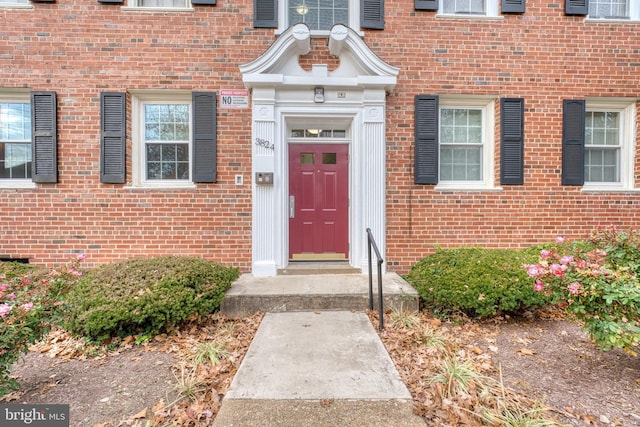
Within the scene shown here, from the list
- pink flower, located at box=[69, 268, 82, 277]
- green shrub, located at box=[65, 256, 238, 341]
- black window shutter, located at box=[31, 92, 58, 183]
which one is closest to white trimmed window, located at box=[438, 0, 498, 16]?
green shrub, located at box=[65, 256, 238, 341]

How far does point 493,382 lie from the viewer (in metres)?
2.45

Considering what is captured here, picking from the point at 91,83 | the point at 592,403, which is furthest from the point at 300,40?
the point at 592,403

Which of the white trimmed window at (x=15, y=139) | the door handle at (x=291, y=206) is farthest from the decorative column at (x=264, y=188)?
the white trimmed window at (x=15, y=139)

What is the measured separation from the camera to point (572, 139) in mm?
5098

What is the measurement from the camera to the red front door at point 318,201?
5.28 meters

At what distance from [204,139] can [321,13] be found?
278 centimetres

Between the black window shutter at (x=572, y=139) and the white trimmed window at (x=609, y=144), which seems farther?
the white trimmed window at (x=609, y=144)

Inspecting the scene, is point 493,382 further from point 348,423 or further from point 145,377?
point 145,377

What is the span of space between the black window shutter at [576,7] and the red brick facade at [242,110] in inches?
3.6

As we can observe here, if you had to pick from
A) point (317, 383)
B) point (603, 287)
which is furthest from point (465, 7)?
point (317, 383)

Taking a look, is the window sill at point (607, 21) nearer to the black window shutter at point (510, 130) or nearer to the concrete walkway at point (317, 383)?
the black window shutter at point (510, 130)

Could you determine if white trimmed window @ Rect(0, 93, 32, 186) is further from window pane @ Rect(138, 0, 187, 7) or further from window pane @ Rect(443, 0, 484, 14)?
window pane @ Rect(443, 0, 484, 14)

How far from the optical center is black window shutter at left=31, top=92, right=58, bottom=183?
4730 millimetres

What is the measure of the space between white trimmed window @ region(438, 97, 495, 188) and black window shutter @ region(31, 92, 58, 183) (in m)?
6.05
